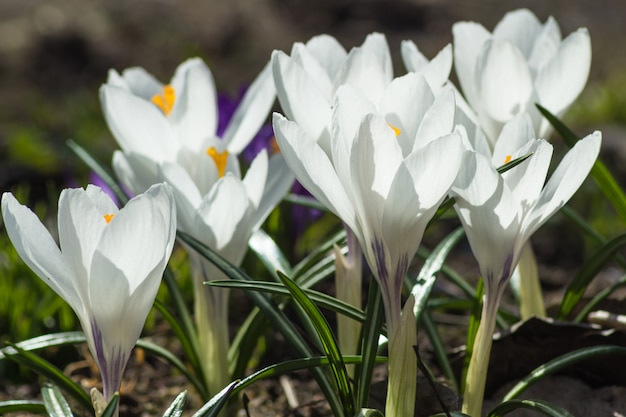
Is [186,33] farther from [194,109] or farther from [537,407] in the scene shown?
[537,407]

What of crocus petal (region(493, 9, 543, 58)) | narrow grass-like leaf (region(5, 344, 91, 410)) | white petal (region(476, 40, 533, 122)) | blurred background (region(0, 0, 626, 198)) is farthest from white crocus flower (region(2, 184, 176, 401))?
blurred background (region(0, 0, 626, 198))

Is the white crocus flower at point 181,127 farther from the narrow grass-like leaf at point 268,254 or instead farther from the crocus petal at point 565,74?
the crocus petal at point 565,74

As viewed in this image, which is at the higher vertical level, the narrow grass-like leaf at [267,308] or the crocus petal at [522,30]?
the crocus petal at [522,30]

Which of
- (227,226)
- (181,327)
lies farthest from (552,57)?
(181,327)

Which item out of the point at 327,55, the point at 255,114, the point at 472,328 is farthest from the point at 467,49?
the point at 472,328

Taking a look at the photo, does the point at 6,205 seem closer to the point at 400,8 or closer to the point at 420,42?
the point at 420,42

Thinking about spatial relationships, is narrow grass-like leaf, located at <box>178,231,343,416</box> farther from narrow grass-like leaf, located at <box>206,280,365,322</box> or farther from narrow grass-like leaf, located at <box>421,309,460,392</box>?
narrow grass-like leaf, located at <box>421,309,460,392</box>

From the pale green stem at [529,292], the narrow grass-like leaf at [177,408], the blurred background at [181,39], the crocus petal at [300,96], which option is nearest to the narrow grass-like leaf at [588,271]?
the pale green stem at [529,292]
